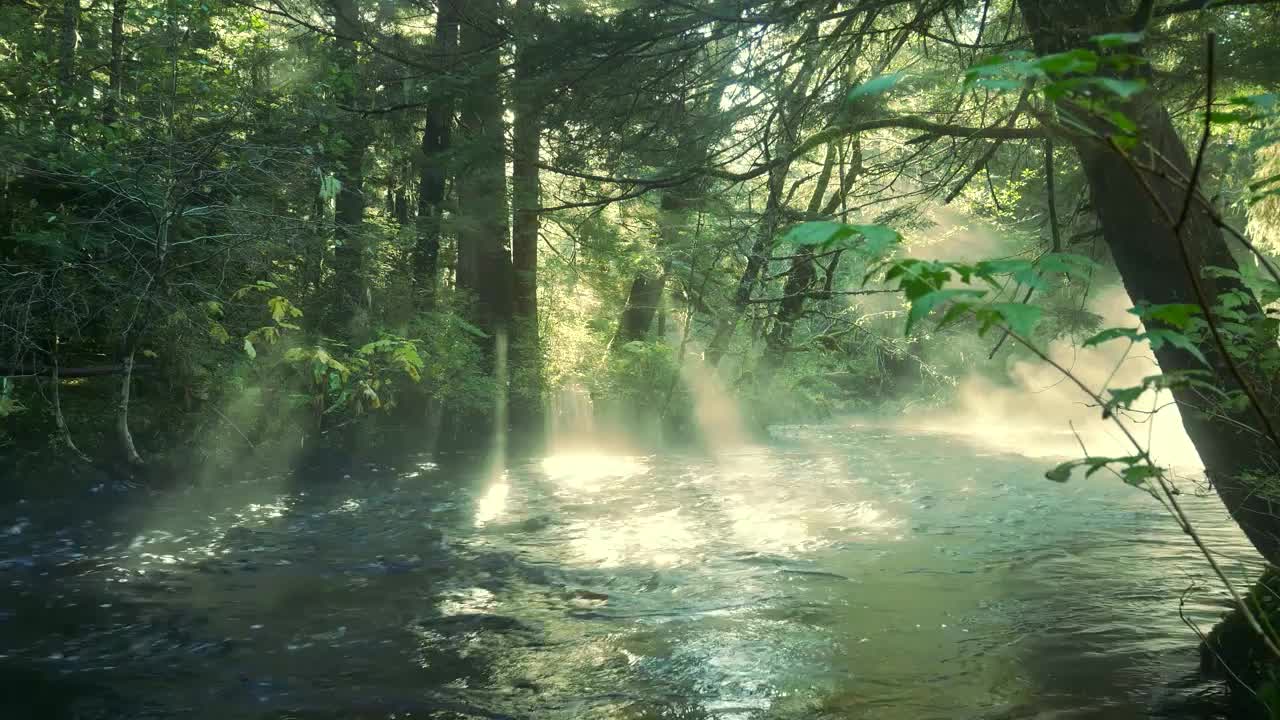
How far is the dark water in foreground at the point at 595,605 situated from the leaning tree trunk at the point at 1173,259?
1165 millimetres

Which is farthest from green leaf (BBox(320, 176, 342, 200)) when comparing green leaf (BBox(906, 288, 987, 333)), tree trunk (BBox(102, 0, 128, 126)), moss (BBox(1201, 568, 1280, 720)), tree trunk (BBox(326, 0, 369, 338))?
green leaf (BBox(906, 288, 987, 333))

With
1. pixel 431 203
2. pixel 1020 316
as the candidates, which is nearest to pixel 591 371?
pixel 431 203

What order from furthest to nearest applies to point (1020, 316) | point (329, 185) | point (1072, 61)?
point (329, 185) < point (1020, 316) < point (1072, 61)

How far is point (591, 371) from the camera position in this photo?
18703 mm

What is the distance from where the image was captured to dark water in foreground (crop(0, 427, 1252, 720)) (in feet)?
16.9

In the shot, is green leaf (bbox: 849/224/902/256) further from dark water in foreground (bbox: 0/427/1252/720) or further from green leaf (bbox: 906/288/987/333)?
dark water in foreground (bbox: 0/427/1252/720)

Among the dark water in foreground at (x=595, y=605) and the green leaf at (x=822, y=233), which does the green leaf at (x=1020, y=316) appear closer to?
the green leaf at (x=822, y=233)

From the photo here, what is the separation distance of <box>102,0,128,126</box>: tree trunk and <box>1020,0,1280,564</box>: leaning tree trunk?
9459mm

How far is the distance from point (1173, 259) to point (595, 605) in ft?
14.4

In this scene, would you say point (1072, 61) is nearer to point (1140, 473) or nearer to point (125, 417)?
point (1140, 473)

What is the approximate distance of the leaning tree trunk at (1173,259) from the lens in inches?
193

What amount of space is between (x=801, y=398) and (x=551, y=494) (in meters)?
11.1

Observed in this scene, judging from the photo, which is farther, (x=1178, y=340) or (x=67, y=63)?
(x=67, y=63)

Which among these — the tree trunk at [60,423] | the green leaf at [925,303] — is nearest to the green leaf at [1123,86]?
the green leaf at [925,303]
